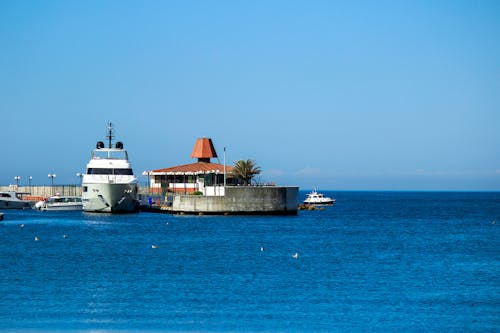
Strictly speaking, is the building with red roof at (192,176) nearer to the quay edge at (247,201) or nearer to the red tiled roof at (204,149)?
the red tiled roof at (204,149)

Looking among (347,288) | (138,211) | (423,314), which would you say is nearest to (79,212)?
(138,211)

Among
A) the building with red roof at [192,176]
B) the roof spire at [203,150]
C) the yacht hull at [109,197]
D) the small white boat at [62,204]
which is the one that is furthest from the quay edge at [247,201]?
the roof spire at [203,150]

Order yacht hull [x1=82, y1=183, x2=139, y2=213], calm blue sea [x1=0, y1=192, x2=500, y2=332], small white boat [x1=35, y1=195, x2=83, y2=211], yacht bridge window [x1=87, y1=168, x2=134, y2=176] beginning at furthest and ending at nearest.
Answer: small white boat [x1=35, y1=195, x2=83, y2=211] → yacht bridge window [x1=87, y1=168, x2=134, y2=176] → yacht hull [x1=82, y1=183, x2=139, y2=213] → calm blue sea [x1=0, y1=192, x2=500, y2=332]

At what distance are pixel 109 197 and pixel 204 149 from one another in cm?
4714

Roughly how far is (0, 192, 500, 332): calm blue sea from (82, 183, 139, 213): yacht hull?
20.2 m

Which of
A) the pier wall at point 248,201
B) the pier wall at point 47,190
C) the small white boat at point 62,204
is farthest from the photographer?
the pier wall at point 47,190

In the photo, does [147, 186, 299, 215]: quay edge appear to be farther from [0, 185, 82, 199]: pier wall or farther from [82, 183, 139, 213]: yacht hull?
[0, 185, 82, 199]: pier wall

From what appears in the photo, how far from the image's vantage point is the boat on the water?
417ft

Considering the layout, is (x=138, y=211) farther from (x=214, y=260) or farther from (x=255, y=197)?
(x=214, y=260)

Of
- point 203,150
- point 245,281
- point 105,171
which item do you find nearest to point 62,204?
point 105,171

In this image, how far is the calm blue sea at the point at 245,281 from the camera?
32906 millimetres

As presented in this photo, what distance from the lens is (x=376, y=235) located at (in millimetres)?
80500

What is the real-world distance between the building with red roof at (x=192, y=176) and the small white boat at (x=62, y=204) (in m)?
14.0

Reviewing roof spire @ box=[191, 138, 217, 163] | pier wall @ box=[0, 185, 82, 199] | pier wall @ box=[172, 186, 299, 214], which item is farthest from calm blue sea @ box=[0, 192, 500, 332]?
pier wall @ box=[0, 185, 82, 199]
